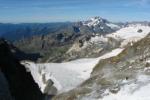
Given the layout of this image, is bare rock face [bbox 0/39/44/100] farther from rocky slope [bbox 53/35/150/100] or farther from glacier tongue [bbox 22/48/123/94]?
rocky slope [bbox 53/35/150/100]

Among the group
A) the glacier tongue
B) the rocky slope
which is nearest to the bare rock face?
the glacier tongue

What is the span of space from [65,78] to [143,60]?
92.4ft

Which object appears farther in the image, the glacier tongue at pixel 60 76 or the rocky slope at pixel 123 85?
the glacier tongue at pixel 60 76

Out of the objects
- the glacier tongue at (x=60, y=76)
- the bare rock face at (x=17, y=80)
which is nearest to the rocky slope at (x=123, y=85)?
the bare rock face at (x=17, y=80)

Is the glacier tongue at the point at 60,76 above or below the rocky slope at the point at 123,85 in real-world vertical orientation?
below

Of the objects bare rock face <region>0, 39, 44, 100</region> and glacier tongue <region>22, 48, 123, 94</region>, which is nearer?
bare rock face <region>0, 39, 44, 100</region>

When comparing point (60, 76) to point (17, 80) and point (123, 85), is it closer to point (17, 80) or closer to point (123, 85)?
point (17, 80)

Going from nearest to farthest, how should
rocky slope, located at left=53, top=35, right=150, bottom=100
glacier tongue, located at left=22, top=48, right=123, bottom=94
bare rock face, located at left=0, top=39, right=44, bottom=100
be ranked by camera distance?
rocky slope, located at left=53, top=35, right=150, bottom=100
bare rock face, located at left=0, top=39, right=44, bottom=100
glacier tongue, located at left=22, top=48, right=123, bottom=94

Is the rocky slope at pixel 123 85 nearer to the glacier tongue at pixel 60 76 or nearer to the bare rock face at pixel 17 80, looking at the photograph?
the bare rock face at pixel 17 80

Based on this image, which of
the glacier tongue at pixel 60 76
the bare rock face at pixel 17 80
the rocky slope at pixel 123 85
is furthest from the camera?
the glacier tongue at pixel 60 76

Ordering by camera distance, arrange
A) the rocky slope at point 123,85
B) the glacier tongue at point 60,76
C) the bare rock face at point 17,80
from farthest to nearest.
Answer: the glacier tongue at point 60,76 < the bare rock face at point 17,80 < the rocky slope at point 123,85

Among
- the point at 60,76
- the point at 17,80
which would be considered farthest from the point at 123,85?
the point at 60,76

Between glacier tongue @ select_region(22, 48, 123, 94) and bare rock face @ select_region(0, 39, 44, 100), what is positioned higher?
bare rock face @ select_region(0, 39, 44, 100)

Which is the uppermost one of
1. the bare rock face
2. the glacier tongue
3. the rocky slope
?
the rocky slope
